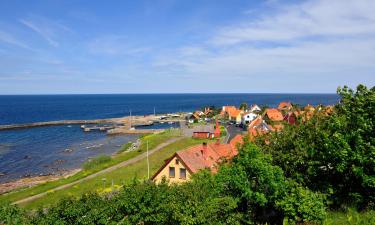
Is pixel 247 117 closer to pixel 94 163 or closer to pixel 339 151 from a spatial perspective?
pixel 94 163

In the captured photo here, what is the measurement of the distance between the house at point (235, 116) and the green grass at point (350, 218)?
96.8 m

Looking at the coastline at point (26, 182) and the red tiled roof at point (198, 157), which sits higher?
the red tiled roof at point (198, 157)

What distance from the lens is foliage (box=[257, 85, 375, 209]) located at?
1870 cm

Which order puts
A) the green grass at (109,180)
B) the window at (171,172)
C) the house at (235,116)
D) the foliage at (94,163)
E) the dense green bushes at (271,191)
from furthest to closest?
the house at (235,116) < the foliage at (94,163) < the green grass at (109,180) < the window at (171,172) < the dense green bushes at (271,191)

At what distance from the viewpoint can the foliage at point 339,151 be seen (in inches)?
736

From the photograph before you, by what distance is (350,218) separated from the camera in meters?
17.2

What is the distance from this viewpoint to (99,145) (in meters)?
95.5

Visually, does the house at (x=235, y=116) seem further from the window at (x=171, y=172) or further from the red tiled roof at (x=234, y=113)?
the window at (x=171, y=172)

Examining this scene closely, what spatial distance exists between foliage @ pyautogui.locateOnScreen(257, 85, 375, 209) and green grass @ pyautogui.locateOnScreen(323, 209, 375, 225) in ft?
3.79

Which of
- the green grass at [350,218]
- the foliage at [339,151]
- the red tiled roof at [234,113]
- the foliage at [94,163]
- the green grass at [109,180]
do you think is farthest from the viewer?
the red tiled roof at [234,113]

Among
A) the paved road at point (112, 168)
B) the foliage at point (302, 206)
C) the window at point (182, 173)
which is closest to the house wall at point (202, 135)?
the paved road at point (112, 168)

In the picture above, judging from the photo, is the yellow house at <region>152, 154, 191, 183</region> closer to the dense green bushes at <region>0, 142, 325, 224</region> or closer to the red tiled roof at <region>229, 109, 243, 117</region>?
the dense green bushes at <region>0, 142, 325, 224</region>

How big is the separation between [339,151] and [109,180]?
39.7m

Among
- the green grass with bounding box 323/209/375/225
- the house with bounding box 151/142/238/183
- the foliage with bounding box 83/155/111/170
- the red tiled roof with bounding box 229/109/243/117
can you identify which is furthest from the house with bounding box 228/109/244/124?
the green grass with bounding box 323/209/375/225
